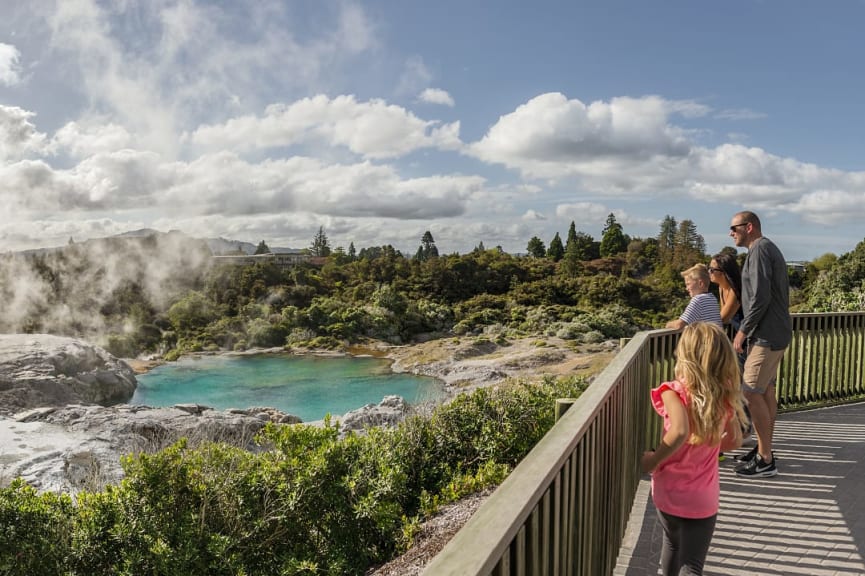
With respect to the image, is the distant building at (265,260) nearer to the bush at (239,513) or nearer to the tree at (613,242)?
the tree at (613,242)

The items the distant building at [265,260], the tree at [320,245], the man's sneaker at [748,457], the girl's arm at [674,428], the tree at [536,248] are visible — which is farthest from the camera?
the tree at [320,245]

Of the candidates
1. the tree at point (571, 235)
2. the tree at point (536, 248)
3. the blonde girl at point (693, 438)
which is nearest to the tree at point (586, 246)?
the tree at point (571, 235)

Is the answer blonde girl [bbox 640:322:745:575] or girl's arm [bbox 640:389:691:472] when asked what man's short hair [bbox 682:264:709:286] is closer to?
blonde girl [bbox 640:322:745:575]

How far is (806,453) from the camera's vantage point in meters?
4.54

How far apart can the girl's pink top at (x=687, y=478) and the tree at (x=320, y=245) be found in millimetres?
47390

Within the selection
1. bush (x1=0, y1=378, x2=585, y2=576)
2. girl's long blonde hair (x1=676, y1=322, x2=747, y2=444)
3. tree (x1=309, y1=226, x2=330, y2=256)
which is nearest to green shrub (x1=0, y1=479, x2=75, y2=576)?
bush (x1=0, y1=378, x2=585, y2=576)

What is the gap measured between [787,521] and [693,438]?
182cm

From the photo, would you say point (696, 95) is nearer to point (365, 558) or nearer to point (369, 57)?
point (369, 57)

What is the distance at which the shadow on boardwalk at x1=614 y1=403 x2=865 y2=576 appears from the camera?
112 inches

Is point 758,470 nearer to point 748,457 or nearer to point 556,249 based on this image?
point 748,457

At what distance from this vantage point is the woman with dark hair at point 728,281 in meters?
4.13

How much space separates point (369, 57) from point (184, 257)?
1619 centimetres

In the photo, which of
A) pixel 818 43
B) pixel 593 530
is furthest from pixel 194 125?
pixel 593 530

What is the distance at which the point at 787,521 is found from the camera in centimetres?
329
